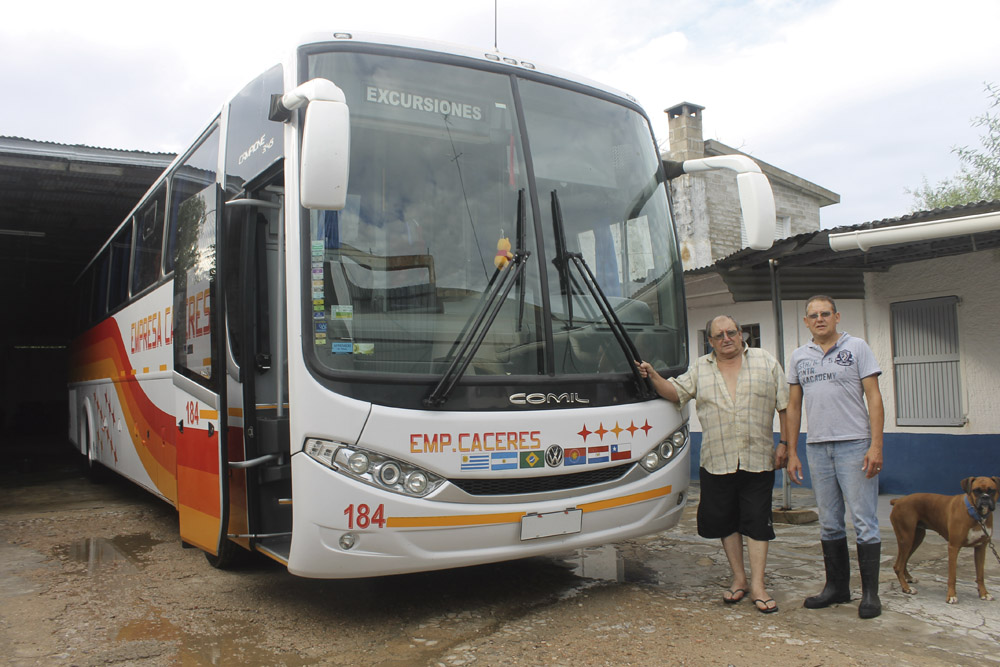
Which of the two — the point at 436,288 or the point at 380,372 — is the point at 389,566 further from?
the point at 436,288

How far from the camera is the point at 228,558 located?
5.65 metres

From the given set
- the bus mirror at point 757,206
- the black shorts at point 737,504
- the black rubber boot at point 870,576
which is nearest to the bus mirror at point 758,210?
the bus mirror at point 757,206

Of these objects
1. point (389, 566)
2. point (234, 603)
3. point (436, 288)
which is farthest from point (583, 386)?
point (234, 603)

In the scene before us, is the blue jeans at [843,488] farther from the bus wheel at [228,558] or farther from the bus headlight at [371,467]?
the bus wheel at [228,558]

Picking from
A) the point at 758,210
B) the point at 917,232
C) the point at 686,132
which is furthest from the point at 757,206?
the point at 686,132

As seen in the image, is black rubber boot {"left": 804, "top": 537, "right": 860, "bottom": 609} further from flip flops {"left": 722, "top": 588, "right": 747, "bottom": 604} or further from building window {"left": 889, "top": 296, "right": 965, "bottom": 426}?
building window {"left": 889, "top": 296, "right": 965, "bottom": 426}

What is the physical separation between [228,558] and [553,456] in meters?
2.70

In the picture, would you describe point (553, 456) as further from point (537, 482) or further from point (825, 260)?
point (825, 260)

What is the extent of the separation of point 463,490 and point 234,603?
187 cm

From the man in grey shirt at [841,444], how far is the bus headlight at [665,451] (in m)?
0.60

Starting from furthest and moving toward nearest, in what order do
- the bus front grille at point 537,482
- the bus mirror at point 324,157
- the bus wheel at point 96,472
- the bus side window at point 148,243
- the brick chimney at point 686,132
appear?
the brick chimney at point 686,132 < the bus wheel at point 96,472 < the bus side window at point 148,243 < the bus front grille at point 537,482 < the bus mirror at point 324,157

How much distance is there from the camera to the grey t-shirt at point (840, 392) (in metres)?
4.43

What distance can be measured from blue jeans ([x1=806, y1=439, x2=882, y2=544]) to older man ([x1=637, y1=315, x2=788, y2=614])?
8.9 inches

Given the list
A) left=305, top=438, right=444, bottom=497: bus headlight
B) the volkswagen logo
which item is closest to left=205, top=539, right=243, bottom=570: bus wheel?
left=305, top=438, right=444, bottom=497: bus headlight
